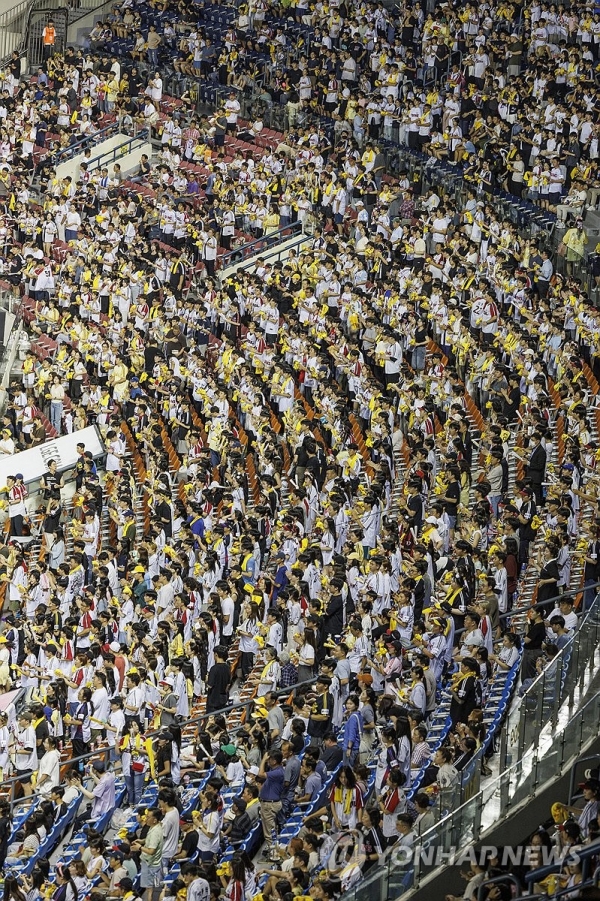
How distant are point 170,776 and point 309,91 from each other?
19.0m

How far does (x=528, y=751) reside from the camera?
46.7ft

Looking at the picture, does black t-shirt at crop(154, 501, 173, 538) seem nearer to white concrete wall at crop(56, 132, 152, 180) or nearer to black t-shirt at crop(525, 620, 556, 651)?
black t-shirt at crop(525, 620, 556, 651)

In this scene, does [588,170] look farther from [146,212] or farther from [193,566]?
[193,566]

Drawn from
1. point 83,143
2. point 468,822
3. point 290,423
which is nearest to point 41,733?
point 468,822

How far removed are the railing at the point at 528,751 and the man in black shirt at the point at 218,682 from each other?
10.5ft

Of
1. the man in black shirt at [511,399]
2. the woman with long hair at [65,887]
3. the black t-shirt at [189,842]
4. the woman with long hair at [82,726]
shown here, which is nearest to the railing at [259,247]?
the man in black shirt at [511,399]

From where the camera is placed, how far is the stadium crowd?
14.9 m

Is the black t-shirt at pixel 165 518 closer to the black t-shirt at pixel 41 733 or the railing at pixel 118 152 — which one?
the black t-shirt at pixel 41 733

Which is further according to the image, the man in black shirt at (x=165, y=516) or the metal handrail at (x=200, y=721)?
the man in black shirt at (x=165, y=516)

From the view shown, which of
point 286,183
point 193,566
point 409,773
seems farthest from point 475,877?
point 286,183

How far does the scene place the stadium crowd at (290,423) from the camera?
1488 cm

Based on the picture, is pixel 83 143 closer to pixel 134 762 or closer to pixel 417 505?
pixel 417 505

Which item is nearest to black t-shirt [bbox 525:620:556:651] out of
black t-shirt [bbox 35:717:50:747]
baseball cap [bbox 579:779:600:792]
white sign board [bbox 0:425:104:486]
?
baseball cap [bbox 579:779:600:792]

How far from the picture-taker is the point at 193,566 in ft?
62.7
